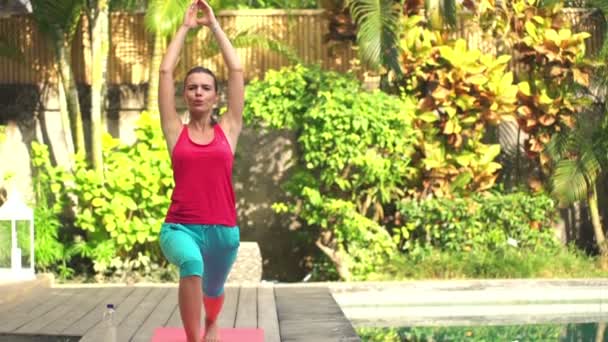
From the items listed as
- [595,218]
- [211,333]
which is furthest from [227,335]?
[595,218]

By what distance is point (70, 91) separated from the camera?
11672mm

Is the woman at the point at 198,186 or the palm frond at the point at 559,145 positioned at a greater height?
the woman at the point at 198,186

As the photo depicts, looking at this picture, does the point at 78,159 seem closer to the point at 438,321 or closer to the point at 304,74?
the point at 304,74

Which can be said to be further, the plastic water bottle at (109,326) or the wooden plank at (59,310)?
the wooden plank at (59,310)

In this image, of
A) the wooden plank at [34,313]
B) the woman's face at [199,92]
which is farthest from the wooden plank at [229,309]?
the woman's face at [199,92]

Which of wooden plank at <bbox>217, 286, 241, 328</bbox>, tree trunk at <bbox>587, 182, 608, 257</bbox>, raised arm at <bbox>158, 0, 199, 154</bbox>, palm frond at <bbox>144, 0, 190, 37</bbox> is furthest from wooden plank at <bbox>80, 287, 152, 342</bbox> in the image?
tree trunk at <bbox>587, 182, 608, 257</bbox>

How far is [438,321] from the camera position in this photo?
10.2 m

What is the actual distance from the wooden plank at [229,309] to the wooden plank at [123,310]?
2.18 feet

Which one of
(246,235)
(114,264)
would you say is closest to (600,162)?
(246,235)

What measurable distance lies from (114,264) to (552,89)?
4998 millimetres

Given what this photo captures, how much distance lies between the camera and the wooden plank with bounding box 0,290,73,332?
752 cm

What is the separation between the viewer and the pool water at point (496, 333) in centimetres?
876

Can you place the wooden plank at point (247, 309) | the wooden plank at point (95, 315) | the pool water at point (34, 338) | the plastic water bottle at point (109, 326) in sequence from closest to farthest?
the plastic water bottle at point (109, 326), the pool water at point (34, 338), the wooden plank at point (95, 315), the wooden plank at point (247, 309)

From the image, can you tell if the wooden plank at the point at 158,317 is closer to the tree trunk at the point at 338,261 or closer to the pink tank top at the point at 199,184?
the pink tank top at the point at 199,184
